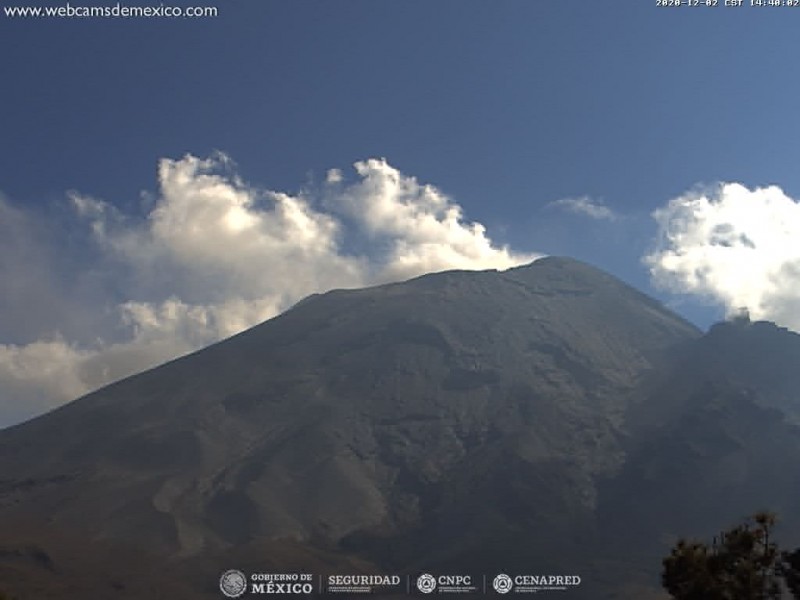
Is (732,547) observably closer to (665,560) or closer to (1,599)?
(665,560)

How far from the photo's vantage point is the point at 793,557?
59.2 meters

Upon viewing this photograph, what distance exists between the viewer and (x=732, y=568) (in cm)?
5519

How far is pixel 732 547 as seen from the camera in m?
55.5

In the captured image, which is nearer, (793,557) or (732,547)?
(732,547)

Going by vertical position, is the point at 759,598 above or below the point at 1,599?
below

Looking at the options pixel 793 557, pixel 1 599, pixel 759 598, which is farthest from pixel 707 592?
pixel 1 599

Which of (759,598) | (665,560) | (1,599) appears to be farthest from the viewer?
(1,599)

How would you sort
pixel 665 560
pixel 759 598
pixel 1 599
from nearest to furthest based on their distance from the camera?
1. pixel 759 598
2. pixel 665 560
3. pixel 1 599

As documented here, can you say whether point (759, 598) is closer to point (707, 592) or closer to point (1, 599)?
point (707, 592)

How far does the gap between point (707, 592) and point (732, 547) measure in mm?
3052

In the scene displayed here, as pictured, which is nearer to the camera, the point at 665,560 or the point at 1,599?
the point at 665,560

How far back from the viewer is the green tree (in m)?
54.4

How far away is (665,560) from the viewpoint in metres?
58.2

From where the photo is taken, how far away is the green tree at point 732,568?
2143 inches
